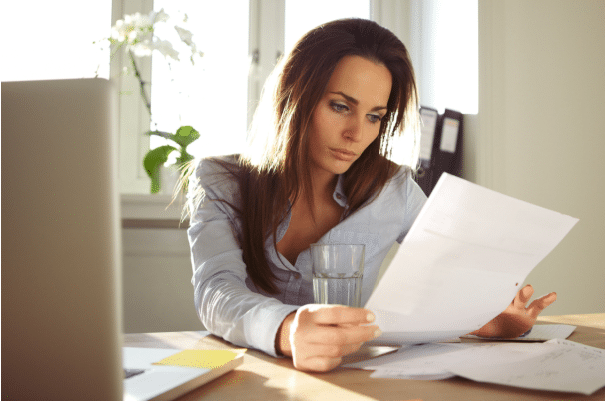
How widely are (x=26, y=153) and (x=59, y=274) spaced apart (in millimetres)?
76

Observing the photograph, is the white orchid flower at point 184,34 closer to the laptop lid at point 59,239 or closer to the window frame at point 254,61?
the window frame at point 254,61

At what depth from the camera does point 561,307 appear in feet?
6.43

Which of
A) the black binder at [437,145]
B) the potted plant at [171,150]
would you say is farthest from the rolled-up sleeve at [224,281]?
the black binder at [437,145]

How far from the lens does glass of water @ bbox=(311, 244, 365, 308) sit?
→ 66 cm

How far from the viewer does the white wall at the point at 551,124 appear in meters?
1.92

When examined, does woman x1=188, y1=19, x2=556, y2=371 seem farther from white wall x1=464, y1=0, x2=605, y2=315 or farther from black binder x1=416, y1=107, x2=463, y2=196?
white wall x1=464, y1=0, x2=605, y2=315

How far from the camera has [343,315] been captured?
1.80 ft

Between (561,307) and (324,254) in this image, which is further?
(561,307)

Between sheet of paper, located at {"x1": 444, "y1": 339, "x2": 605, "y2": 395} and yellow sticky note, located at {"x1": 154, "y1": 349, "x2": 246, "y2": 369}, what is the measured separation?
248mm

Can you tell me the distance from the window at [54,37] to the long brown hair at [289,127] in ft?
3.44

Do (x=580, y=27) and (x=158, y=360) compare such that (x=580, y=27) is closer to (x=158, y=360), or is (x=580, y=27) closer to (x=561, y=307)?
(x=561, y=307)

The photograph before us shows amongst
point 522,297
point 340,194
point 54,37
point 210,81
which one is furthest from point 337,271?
point 54,37

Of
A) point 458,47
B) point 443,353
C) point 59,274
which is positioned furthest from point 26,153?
point 458,47

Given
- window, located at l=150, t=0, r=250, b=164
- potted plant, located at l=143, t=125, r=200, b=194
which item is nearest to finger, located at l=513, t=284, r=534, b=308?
potted plant, located at l=143, t=125, r=200, b=194
